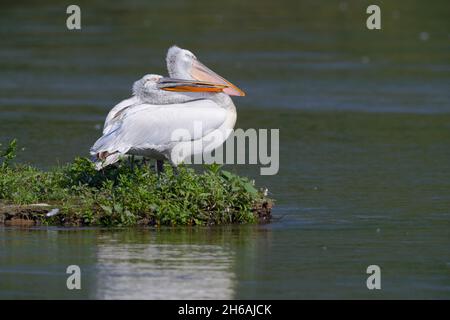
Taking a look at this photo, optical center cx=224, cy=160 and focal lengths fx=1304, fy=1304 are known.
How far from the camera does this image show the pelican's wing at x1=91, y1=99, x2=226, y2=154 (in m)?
10.6

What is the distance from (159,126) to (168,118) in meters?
0.13

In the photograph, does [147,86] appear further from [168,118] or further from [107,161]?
[107,161]

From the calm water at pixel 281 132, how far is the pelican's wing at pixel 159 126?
0.87 m

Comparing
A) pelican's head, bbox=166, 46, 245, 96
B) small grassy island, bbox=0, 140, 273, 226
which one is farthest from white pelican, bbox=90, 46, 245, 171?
small grassy island, bbox=0, 140, 273, 226

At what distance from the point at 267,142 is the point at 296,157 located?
102 centimetres

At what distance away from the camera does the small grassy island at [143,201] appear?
1012 cm

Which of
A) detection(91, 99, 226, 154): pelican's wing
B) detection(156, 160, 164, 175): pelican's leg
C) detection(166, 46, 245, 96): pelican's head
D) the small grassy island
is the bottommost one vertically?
the small grassy island

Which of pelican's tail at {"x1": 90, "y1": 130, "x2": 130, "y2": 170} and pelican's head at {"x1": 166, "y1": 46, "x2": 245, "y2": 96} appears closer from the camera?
pelican's tail at {"x1": 90, "y1": 130, "x2": 130, "y2": 170}

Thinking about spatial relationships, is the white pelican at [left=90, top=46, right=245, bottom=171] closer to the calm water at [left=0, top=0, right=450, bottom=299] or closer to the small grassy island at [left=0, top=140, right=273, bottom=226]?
the small grassy island at [left=0, top=140, right=273, bottom=226]

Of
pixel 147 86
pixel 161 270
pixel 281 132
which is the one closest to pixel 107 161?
pixel 147 86

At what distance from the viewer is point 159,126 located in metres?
10.7

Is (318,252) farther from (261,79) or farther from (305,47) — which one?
(305,47)

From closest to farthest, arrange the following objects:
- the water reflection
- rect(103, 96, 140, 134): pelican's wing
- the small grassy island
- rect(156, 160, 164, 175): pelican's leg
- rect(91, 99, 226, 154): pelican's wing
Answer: the water reflection
the small grassy island
rect(91, 99, 226, 154): pelican's wing
rect(103, 96, 140, 134): pelican's wing
rect(156, 160, 164, 175): pelican's leg

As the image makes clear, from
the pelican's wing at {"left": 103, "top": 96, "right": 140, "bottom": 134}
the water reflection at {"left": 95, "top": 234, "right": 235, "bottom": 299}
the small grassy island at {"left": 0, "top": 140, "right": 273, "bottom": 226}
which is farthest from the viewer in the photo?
the pelican's wing at {"left": 103, "top": 96, "right": 140, "bottom": 134}
